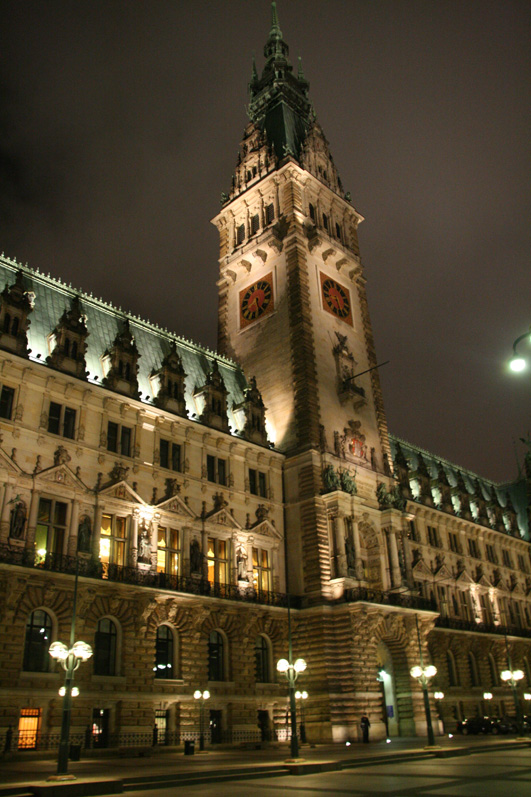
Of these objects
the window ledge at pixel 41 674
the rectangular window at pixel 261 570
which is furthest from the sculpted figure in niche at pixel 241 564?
the window ledge at pixel 41 674

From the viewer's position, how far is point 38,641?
30016 mm

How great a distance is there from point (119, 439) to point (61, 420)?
366 cm

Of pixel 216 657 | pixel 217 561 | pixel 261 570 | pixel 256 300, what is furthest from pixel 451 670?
pixel 256 300

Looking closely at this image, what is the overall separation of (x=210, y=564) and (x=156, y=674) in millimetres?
7349

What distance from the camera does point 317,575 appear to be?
42.0m

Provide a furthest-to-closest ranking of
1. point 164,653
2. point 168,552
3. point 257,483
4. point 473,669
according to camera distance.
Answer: point 473,669, point 257,483, point 168,552, point 164,653

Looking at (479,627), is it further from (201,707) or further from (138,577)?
(138,577)

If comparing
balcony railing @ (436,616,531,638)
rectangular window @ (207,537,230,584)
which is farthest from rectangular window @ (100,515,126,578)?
balcony railing @ (436,616,531,638)

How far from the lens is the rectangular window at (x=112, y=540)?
3425 cm

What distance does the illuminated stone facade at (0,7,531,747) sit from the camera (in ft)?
105

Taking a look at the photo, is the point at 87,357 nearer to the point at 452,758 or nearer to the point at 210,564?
the point at 210,564

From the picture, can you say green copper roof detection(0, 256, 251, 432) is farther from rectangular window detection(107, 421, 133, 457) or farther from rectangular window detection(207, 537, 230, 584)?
rectangular window detection(207, 537, 230, 584)

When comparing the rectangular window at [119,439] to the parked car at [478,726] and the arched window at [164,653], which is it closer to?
the arched window at [164,653]

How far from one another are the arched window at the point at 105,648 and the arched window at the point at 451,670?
33.2 m
